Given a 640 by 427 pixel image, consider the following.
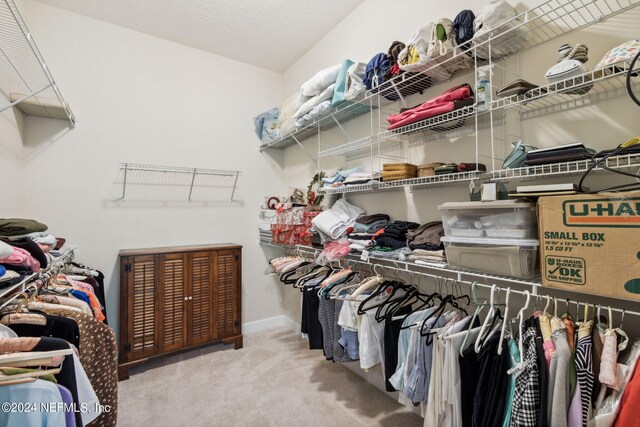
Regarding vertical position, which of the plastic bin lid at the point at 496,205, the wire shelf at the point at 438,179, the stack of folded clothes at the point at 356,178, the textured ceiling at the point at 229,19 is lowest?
the plastic bin lid at the point at 496,205

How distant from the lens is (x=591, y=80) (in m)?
1.07

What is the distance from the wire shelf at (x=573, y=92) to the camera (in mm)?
1052

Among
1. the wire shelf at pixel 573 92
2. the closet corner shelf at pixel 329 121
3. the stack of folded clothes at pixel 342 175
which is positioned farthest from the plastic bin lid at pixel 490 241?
the closet corner shelf at pixel 329 121

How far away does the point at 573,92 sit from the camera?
1253mm

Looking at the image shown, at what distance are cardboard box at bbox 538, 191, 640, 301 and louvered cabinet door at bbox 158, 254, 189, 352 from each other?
8.61 feet

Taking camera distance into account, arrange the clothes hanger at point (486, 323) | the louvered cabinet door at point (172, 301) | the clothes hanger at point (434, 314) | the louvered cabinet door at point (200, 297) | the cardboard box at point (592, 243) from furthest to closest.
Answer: the louvered cabinet door at point (200, 297) < the louvered cabinet door at point (172, 301) < the clothes hanger at point (434, 314) < the clothes hanger at point (486, 323) < the cardboard box at point (592, 243)

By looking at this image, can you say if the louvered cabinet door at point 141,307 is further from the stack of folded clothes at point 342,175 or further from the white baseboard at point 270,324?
the stack of folded clothes at point 342,175

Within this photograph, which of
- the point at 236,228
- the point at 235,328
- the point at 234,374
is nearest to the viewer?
the point at 234,374

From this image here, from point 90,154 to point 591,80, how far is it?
133 inches

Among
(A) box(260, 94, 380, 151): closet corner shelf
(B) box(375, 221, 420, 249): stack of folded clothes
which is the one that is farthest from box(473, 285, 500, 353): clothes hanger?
(A) box(260, 94, 380, 151): closet corner shelf

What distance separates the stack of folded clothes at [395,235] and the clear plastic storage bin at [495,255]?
39cm

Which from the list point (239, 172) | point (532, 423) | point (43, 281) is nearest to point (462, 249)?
point (532, 423)

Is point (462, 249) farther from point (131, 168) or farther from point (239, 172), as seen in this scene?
point (131, 168)

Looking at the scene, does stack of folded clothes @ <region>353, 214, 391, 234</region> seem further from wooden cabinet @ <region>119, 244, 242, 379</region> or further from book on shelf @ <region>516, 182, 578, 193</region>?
wooden cabinet @ <region>119, 244, 242, 379</region>
